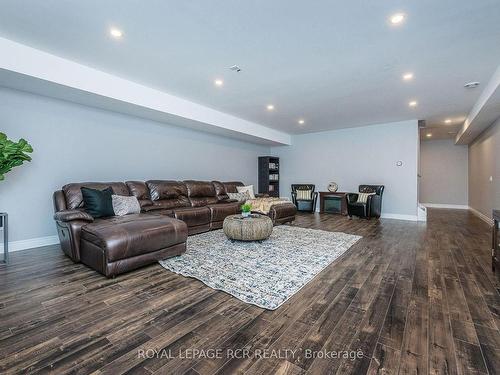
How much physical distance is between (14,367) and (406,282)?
10.2ft

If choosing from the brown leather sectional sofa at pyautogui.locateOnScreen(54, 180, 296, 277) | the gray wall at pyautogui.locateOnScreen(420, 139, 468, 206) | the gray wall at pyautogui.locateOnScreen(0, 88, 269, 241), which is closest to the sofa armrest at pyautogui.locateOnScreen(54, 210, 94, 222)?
the brown leather sectional sofa at pyautogui.locateOnScreen(54, 180, 296, 277)

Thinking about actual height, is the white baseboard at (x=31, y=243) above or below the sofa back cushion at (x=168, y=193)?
below

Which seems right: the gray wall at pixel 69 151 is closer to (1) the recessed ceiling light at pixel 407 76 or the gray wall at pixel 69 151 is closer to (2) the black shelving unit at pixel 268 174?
(2) the black shelving unit at pixel 268 174

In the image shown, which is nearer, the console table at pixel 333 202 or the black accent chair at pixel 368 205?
the black accent chair at pixel 368 205

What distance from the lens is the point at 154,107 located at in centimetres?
440

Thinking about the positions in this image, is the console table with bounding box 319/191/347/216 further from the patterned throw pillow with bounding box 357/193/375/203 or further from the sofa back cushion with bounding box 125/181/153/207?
the sofa back cushion with bounding box 125/181/153/207

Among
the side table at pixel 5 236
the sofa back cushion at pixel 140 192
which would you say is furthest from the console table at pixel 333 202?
the side table at pixel 5 236

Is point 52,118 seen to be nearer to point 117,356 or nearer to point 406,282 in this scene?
point 117,356

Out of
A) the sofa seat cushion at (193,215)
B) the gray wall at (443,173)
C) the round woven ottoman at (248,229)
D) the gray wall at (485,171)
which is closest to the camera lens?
the round woven ottoman at (248,229)

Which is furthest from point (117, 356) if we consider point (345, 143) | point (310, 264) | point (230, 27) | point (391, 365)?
point (345, 143)

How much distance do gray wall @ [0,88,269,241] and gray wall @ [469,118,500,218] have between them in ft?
22.5

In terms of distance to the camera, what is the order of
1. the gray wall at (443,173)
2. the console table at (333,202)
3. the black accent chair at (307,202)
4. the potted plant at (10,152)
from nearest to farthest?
the potted plant at (10,152)
the console table at (333,202)
the black accent chair at (307,202)
the gray wall at (443,173)

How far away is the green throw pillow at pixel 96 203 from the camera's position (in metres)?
3.52

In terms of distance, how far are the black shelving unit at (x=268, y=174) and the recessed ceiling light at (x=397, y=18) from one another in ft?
19.8
